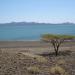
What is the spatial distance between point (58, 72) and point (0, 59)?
4.05m

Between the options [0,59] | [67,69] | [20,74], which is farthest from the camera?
[0,59]

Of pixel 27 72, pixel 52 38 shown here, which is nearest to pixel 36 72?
pixel 27 72

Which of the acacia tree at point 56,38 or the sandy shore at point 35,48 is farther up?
the acacia tree at point 56,38

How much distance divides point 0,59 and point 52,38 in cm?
1243

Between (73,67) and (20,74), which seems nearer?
(20,74)

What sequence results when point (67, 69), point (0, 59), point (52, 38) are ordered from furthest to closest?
point (52, 38) < point (0, 59) < point (67, 69)

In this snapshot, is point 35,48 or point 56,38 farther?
point 35,48

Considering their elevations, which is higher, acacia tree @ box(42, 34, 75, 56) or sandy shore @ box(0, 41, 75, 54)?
acacia tree @ box(42, 34, 75, 56)

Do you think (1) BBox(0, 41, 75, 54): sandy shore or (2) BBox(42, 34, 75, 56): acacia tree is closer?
(2) BBox(42, 34, 75, 56): acacia tree

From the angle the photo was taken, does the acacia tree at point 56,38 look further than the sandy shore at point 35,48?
No

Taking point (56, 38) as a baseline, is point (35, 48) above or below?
below

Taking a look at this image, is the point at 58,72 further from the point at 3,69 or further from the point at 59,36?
the point at 59,36

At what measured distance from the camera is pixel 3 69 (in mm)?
14414

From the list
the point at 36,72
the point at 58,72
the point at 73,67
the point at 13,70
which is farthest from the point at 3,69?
the point at 73,67
